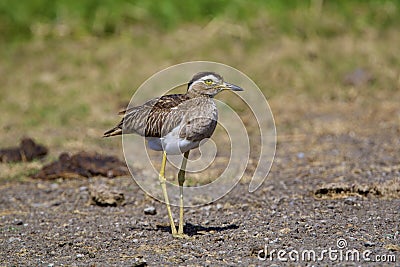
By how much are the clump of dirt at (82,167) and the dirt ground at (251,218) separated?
0.37 feet

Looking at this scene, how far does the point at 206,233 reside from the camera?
20.0 feet

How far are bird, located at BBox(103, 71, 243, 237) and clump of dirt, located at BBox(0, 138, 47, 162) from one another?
302 centimetres

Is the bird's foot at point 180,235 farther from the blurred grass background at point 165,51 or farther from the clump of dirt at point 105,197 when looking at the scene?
the blurred grass background at point 165,51

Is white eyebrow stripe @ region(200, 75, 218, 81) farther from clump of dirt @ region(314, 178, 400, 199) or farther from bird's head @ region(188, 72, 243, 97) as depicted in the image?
clump of dirt @ region(314, 178, 400, 199)

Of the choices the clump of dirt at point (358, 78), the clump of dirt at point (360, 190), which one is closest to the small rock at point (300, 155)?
the clump of dirt at point (360, 190)

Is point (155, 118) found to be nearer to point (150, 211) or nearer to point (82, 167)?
point (150, 211)

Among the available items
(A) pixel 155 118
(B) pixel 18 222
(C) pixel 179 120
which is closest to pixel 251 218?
(C) pixel 179 120

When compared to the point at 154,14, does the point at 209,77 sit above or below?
below

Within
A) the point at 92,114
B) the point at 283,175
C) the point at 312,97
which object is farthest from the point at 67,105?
the point at 283,175

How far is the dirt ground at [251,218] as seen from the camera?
17.7ft

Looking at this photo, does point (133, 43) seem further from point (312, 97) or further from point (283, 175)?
point (283, 175)

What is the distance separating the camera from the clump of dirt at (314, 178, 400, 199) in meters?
6.94

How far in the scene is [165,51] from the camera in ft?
42.3

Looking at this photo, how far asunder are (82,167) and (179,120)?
102 inches
